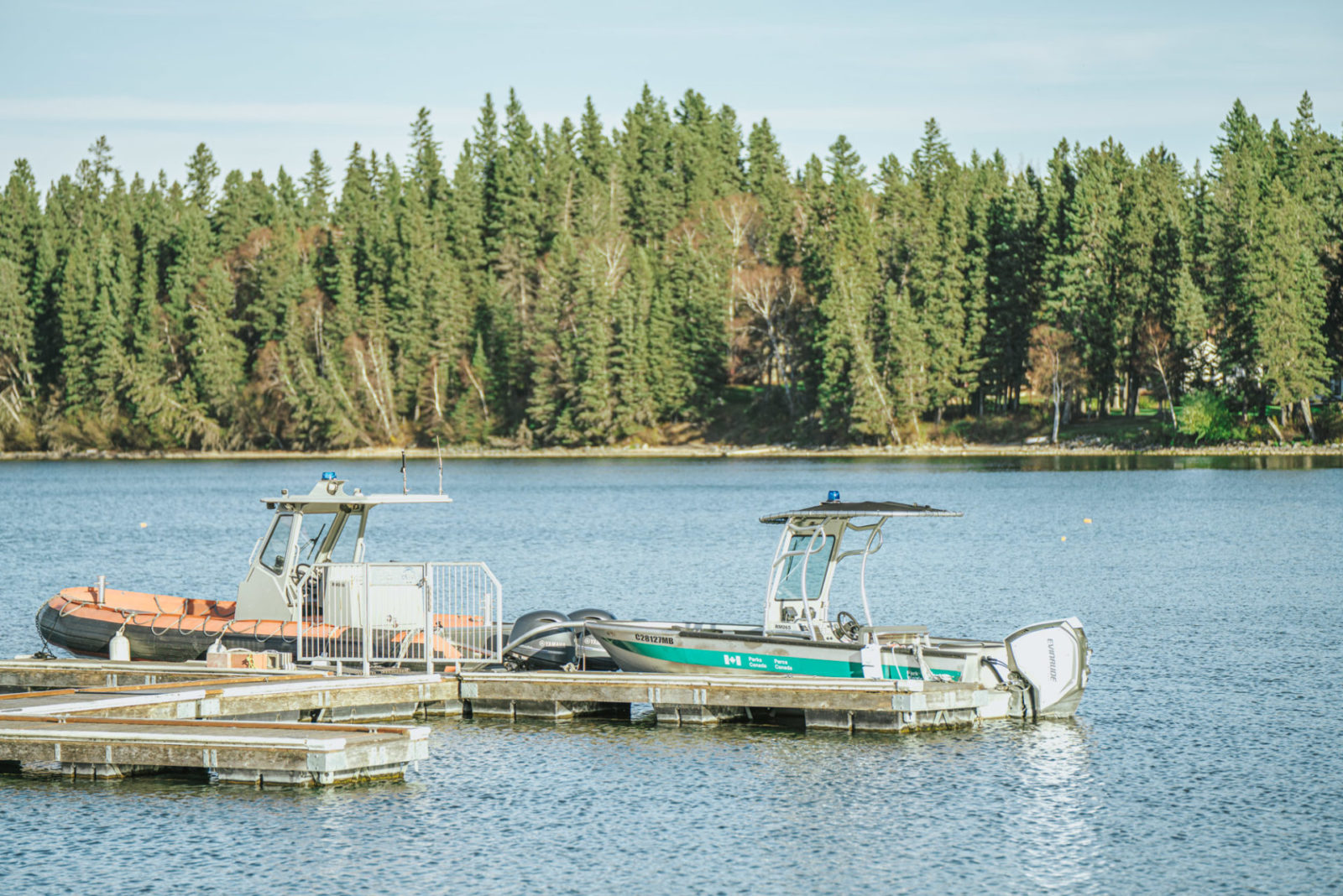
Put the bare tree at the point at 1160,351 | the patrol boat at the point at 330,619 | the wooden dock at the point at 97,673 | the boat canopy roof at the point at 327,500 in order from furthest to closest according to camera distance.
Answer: the bare tree at the point at 1160,351
the boat canopy roof at the point at 327,500
the patrol boat at the point at 330,619
the wooden dock at the point at 97,673

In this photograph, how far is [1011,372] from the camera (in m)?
102

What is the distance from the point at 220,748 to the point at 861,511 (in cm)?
852

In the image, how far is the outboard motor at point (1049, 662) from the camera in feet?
64.7

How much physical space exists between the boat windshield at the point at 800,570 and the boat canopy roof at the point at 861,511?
0.38 meters

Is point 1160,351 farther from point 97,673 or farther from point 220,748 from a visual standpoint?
point 220,748

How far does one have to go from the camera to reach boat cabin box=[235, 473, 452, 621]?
73.0 feet

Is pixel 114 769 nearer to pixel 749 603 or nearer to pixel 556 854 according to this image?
pixel 556 854

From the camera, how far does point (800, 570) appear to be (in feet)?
68.8

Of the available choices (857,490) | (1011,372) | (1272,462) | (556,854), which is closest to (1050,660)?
(556,854)

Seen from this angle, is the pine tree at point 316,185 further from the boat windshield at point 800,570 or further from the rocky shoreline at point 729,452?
the boat windshield at point 800,570

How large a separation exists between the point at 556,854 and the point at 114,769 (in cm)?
556

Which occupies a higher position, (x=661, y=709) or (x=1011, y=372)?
(x=1011, y=372)

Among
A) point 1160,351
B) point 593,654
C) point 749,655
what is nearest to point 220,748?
point 749,655

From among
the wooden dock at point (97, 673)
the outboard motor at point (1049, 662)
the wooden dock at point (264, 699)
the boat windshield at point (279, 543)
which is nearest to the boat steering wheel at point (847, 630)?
the outboard motor at point (1049, 662)
